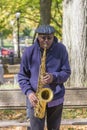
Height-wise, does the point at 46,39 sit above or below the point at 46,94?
above

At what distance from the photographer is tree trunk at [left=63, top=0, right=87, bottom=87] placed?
8000 millimetres

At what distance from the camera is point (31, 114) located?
430cm

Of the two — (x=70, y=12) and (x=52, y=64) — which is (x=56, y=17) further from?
(x=52, y=64)

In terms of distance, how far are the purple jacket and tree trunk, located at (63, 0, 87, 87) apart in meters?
3.77

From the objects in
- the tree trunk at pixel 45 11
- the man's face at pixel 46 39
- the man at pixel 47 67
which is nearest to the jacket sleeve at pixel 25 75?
the man at pixel 47 67

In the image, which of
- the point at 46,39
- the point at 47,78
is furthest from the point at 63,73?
the point at 46,39

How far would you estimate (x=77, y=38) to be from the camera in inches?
318

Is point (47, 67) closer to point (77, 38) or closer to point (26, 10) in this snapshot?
point (77, 38)

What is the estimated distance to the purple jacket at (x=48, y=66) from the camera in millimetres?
4223

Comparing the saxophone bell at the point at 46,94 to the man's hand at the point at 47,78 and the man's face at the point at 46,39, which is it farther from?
the man's face at the point at 46,39

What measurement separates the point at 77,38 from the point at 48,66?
394cm

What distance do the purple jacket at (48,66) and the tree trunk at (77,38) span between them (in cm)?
377

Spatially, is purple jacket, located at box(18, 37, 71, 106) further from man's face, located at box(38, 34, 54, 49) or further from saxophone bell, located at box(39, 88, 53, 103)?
saxophone bell, located at box(39, 88, 53, 103)

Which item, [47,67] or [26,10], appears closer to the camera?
[47,67]
